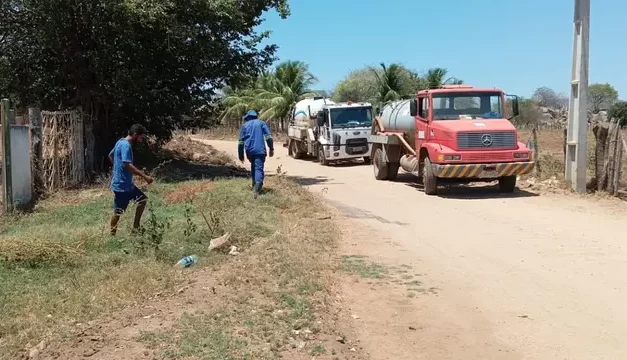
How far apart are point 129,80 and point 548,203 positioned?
10.4 meters

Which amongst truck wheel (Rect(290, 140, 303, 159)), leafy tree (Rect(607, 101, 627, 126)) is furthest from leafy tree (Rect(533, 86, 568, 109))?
truck wheel (Rect(290, 140, 303, 159))

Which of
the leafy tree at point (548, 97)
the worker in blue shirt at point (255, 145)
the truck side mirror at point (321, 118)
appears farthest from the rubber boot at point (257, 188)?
the leafy tree at point (548, 97)

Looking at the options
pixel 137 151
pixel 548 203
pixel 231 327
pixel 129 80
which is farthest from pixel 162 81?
pixel 231 327

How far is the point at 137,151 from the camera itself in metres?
21.3

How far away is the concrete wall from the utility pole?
40.0 ft

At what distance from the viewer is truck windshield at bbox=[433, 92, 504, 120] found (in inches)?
618

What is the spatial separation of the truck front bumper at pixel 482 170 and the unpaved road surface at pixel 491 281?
1.00 metres

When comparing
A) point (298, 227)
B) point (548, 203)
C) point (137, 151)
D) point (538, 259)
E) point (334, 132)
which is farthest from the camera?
point (334, 132)

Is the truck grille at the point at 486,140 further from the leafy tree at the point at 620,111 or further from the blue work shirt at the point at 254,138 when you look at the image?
the leafy tree at the point at 620,111

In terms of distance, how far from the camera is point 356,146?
25188 millimetres

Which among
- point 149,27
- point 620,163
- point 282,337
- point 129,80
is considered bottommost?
point 282,337

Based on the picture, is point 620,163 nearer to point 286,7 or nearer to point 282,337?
point 286,7

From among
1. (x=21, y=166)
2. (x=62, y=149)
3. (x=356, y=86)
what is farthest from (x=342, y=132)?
(x=356, y=86)

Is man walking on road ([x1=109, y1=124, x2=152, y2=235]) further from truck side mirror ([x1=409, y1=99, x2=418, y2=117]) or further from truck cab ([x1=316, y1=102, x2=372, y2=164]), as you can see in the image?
truck cab ([x1=316, y1=102, x2=372, y2=164])
